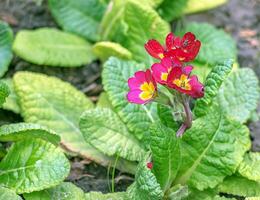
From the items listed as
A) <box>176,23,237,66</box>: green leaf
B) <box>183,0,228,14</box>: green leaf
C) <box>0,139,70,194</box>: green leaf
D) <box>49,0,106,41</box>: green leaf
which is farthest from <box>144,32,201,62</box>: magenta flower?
<box>183,0,228,14</box>: green leaf

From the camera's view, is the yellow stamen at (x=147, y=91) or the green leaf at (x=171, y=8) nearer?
the yellow stamen at (x=147, y=91)

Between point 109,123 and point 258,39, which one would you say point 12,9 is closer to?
point 109,123

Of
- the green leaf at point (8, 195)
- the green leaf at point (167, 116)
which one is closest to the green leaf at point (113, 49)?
the green leaf at point (167, 116)

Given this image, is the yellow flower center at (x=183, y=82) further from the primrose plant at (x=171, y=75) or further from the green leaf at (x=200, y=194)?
the green leaf at (x=200, y=194)

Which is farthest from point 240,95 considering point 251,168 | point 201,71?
point 251,168

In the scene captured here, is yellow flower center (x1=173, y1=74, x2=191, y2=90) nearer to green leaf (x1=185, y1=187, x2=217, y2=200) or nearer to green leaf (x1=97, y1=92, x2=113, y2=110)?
green leaf (x1=185, y1=187, x2=217, y2=200)

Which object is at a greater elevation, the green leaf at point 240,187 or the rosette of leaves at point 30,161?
the green leaf at point 240,187

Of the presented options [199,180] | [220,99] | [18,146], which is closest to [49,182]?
[18,146]

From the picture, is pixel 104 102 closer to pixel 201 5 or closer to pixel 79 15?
pixel 79 15
